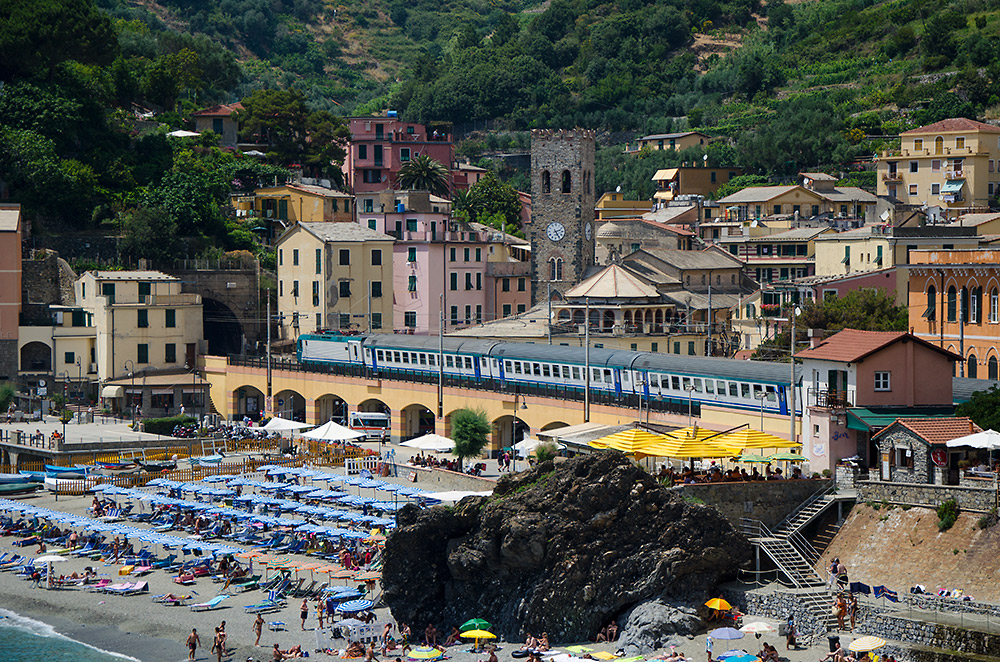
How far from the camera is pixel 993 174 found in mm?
111750

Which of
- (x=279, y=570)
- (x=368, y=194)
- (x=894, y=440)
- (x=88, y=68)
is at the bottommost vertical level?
(x=279, y=570)

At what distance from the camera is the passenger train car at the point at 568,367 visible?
198 feet

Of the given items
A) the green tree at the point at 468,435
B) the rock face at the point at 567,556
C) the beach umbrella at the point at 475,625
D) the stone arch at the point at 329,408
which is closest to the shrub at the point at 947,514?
the rock face at the point at 567,556

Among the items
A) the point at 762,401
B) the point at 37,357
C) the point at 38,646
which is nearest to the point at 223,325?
the point at 37,357

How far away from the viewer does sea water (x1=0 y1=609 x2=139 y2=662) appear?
47.9m

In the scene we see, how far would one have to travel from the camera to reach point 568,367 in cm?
7219

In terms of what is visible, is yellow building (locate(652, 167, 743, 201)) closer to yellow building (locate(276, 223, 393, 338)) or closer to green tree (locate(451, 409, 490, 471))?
yellow building (locate(276, 223, 393, 338))

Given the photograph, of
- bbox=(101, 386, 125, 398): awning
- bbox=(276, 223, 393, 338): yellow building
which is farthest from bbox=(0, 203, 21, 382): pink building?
bbox=(276, 223, 393, 338): yellow building

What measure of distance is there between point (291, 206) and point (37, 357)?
85.5 feet

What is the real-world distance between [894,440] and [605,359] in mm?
24407

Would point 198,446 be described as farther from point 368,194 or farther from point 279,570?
point 368,194

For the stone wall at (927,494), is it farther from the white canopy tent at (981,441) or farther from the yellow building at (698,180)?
the yellow building at (698,180)

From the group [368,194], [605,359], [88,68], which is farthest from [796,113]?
[605,359]

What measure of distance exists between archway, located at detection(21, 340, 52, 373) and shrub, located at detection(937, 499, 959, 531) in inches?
2462
